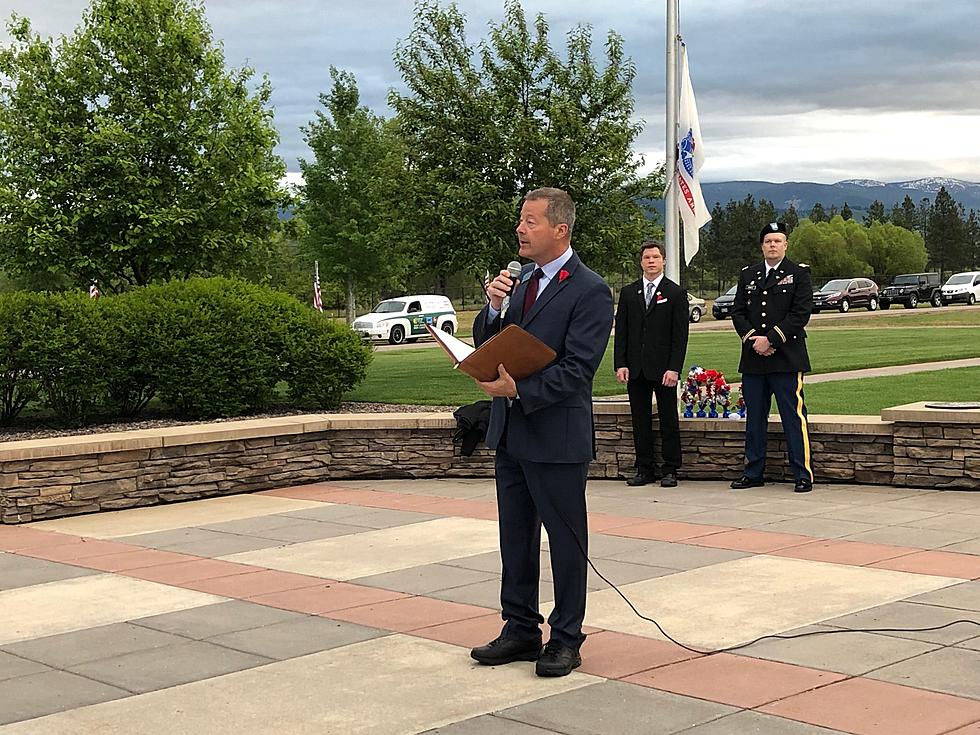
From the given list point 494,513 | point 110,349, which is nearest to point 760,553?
point 494,513

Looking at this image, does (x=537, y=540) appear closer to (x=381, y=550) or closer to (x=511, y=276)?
(x=511, y=276)

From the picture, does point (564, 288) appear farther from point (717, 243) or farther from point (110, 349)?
point (717, 243)

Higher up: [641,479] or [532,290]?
[532,290]

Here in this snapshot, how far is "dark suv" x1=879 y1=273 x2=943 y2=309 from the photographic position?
208ft

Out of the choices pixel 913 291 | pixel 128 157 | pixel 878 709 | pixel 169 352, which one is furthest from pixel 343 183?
pixel 878 709

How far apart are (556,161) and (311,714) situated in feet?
45.2

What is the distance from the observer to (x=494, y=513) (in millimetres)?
10164

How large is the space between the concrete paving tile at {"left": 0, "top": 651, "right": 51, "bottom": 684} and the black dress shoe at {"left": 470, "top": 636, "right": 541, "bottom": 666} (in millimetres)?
1985

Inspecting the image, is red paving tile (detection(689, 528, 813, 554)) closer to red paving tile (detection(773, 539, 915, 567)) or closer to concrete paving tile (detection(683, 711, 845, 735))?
red paving tile (detection(773, 539, 915, 567))

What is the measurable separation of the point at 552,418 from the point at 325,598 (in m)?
2.24

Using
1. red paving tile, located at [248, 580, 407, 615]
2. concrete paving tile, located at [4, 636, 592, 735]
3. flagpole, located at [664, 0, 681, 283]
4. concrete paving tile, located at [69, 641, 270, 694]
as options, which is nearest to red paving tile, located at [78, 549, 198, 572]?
red paving tile, located at [248, 580, 407, 615]

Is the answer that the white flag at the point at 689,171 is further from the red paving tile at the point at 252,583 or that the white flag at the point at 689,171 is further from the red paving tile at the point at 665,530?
the red paving tile at the point at 252,583

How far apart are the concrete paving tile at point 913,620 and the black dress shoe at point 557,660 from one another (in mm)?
1454

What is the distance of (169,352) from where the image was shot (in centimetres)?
1351
